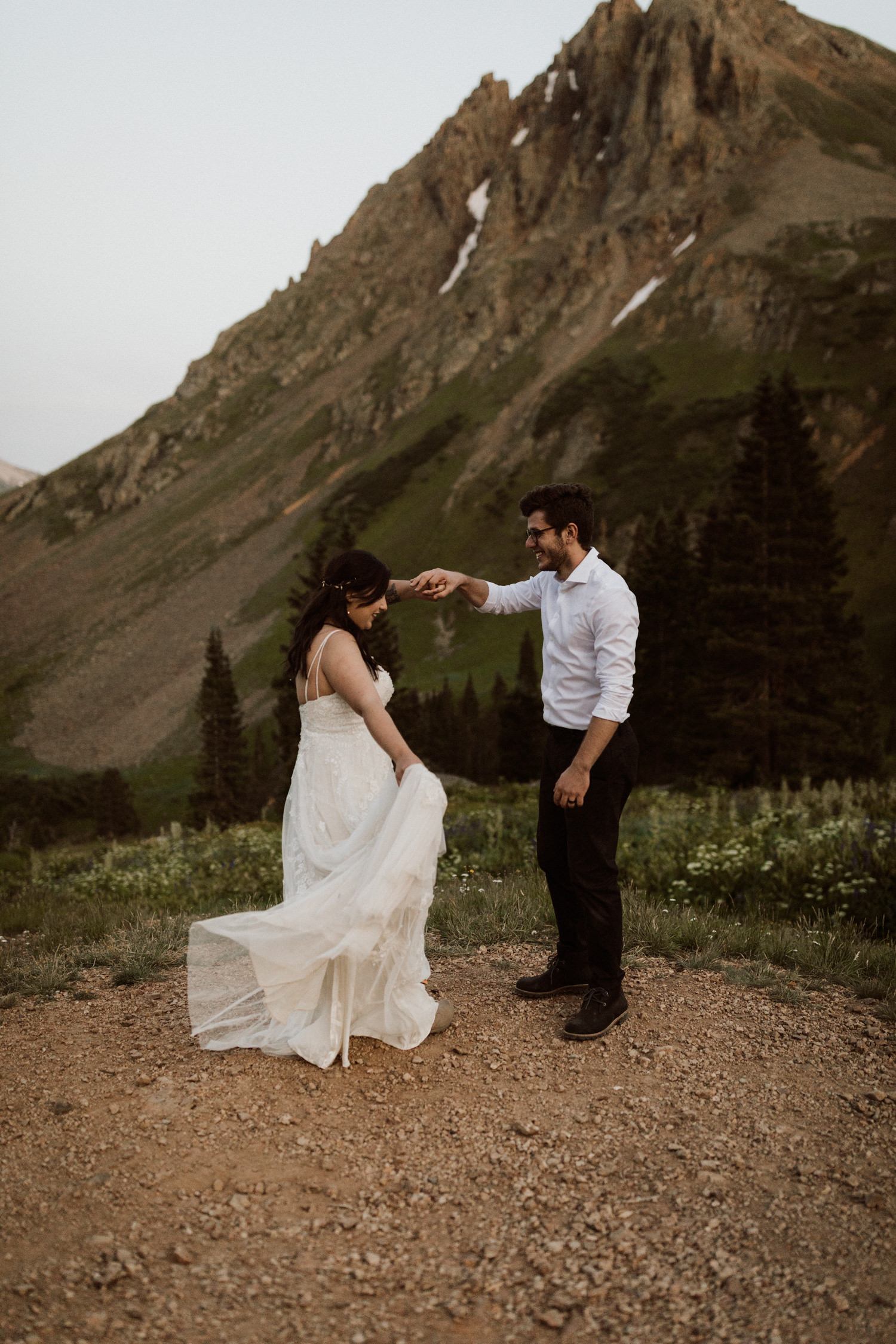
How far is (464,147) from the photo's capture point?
18950cm

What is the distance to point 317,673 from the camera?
213 inches

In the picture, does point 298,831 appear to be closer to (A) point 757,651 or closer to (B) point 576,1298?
(B) point 576,1298

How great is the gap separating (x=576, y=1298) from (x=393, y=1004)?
84.3 inches

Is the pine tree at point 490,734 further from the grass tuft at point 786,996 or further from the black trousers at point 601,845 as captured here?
the black trousers at point 601,845

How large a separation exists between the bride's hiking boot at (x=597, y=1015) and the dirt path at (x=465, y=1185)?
96 mm

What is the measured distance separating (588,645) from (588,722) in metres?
0.50

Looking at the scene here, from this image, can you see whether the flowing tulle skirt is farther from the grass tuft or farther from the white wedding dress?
the grass tuft

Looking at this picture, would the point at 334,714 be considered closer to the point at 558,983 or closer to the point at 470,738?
the point at 558,983

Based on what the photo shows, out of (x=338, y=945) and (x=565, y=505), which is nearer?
(x=338, y=945)

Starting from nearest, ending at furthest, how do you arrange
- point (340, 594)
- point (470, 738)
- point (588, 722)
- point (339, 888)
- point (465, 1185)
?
point (465, 1185) < point (339, 888) < point (340, 594) < point (588, 722) < point (470, 738)

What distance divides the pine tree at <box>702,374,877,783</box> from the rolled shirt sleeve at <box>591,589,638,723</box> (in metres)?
31.2

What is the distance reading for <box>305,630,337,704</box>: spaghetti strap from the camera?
17.5 feet

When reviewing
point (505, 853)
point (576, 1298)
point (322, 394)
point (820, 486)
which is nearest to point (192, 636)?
point (322, 394)

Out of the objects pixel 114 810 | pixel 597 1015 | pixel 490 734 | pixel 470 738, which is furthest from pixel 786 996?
pixel 114 810
